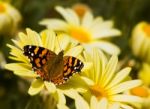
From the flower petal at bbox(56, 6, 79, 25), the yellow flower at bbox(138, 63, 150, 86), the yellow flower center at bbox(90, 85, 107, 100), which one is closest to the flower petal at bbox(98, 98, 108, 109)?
the yellow flower center at bbox(90, 85, 107, 100)

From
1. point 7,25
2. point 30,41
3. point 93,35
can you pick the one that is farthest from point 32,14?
point 30,41

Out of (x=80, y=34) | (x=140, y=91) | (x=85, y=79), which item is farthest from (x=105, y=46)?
(x=85, y=79)

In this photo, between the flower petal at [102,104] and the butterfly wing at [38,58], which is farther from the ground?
→ the butterfly wing at [38,58]

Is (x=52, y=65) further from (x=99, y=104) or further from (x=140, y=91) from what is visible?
(x=140, y=91)

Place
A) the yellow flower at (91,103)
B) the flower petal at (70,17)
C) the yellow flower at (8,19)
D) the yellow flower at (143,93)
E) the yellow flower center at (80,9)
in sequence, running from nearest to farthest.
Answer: the yellow flower at (91,103) → the yellow flower at (143,93) → the yellow flower at (8,19) → the flower petal at (70,17) → the yellow flower center at (80,9)

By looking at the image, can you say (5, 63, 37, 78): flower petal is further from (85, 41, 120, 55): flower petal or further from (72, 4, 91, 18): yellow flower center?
(72, 4, 91, 18): yellow flower center

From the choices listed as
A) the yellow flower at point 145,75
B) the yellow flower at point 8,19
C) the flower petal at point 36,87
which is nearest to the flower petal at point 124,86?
the flower petal at point 36,87

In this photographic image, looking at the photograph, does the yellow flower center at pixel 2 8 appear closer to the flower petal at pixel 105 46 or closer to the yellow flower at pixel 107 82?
the flower petal at pixel 105 46

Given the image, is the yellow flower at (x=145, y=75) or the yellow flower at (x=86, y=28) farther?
the yellow flower at (x=86, y=28)
